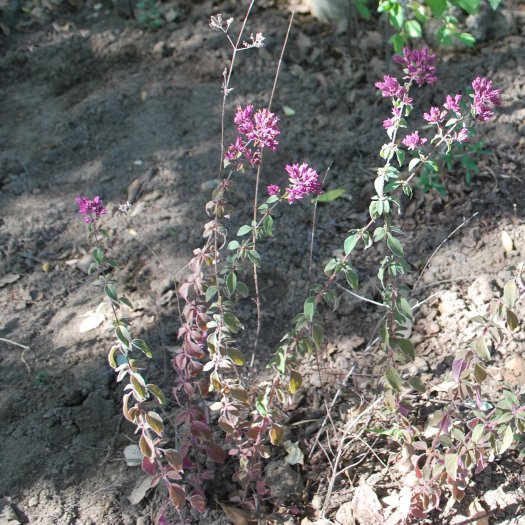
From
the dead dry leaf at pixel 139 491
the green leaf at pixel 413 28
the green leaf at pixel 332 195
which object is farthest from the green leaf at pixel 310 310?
the green leaf at pixel 413 28

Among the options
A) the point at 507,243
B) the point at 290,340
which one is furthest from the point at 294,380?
the point at 507,243

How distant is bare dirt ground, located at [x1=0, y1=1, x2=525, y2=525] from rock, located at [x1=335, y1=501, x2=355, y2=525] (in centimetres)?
4

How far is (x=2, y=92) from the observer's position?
4402mm

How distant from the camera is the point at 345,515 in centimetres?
242

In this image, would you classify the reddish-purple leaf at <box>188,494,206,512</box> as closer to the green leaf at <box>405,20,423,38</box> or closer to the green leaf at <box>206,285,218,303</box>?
the green leaf at <box>206,285,218,303</box>

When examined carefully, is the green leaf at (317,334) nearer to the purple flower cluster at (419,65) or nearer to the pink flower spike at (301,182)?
the pink flower spike at (301,182)

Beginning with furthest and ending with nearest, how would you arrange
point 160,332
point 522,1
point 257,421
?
point 522,1 < point 160,332 < point 257,421

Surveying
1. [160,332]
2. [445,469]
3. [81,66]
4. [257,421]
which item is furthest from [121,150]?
[445,469]

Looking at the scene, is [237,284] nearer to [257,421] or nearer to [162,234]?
[257,421]

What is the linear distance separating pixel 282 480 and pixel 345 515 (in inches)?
9.7

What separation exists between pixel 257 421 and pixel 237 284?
0.54m

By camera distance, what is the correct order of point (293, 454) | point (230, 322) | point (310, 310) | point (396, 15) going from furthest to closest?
point (396, 15)
point (293, 454)
point (230, 322)
point (310, 310)

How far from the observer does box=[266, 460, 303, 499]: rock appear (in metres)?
2.48

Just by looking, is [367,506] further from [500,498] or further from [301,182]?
[301,182]
